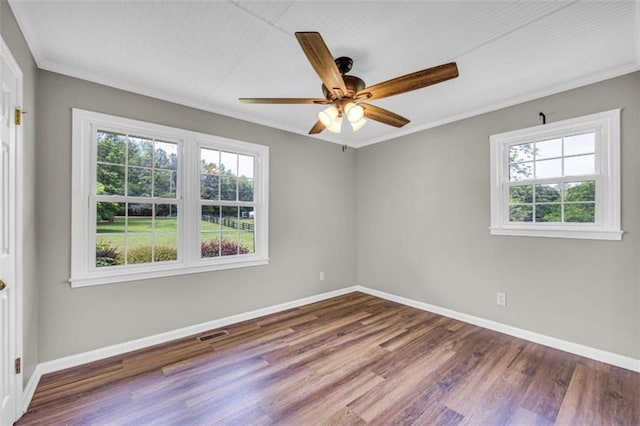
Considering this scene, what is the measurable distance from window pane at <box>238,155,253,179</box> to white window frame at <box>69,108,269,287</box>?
7 centimetres

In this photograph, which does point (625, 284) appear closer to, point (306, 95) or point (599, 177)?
point (599, 177)

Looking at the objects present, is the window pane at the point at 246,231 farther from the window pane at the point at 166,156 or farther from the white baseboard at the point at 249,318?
the window pane at the point at 166,156

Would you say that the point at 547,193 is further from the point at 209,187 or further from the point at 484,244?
the point at 209,187

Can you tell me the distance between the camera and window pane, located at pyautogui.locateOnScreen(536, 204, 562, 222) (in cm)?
278

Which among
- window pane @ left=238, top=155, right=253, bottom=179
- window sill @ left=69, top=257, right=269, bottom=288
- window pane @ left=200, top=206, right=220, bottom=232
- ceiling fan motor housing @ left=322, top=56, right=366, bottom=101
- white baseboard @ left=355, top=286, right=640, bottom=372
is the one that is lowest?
white baseboard @ left=355, top=286, right=640, bottom=372

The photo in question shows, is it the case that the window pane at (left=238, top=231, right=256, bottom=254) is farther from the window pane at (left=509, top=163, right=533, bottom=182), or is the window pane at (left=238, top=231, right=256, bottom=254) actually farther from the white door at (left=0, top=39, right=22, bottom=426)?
the window pane at (left=509, top=163, right=533, bottom=182)

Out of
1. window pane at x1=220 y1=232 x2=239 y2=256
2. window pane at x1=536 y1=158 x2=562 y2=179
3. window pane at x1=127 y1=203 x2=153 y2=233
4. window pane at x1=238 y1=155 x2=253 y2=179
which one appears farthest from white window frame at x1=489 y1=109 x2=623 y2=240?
window pane at x1=127 y1=203 x2=153 y2=233

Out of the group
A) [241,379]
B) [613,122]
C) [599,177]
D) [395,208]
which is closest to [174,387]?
[241,379]

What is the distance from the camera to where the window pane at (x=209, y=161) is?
315 centimetres

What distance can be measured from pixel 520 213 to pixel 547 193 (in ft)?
→ 1.00

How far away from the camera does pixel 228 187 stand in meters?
3.37

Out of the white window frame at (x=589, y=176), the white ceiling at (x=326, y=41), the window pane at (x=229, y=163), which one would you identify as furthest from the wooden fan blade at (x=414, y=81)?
the window pane at (x=229, y=163)

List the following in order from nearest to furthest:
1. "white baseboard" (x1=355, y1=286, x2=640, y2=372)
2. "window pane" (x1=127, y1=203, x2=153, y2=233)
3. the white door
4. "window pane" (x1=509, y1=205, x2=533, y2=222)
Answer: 1. the white door
2. "white baseboard" (x1=355, y1=286, x2=640, y2=372)
3. "window pane" (x1=127, y1=203, x2=153, y2=233)
4. "window pane" (x1=509, y1=205, x2=533, y2=222)

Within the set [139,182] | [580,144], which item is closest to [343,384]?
[139,182]
